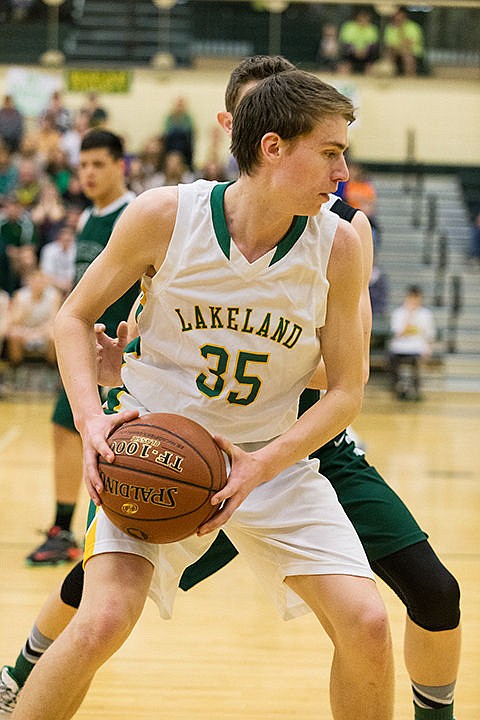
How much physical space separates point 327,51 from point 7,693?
48.3ft

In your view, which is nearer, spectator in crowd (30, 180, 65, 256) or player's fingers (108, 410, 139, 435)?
player's fingers (108, 410, 139, 435)

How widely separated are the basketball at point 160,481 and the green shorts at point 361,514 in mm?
577

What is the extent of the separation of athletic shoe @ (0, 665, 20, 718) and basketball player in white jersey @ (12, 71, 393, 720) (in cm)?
79

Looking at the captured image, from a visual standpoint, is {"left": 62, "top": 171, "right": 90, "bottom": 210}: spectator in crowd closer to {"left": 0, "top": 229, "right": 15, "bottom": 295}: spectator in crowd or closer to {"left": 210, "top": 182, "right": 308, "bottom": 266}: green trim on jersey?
{"left": 0, "top": 229, "right": 15, "bottom": 295}: spectator in crowd

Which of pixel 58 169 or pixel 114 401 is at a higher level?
pixel 114 401

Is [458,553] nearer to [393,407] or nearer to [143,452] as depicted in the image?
[143,452]

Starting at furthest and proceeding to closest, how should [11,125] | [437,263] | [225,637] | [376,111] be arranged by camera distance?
[376,111]
[11,125]
[437,263]
[225,637]

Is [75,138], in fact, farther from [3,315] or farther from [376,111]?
[376,111]

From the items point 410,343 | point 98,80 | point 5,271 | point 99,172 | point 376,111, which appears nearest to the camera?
point 99,172

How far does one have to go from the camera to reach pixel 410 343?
39.8 feet

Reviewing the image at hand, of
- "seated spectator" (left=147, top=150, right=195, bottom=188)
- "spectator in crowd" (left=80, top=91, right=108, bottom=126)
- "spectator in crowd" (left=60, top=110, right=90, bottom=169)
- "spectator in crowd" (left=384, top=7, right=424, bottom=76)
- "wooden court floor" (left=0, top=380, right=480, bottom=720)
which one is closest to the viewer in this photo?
"wooden court floor" (left=0, top=380, right=480, bottom=720)

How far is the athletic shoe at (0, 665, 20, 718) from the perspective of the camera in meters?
3.29

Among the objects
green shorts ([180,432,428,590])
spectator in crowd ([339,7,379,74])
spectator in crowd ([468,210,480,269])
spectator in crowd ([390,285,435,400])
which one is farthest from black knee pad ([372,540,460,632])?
spectator in crowd ([339,7,379,74])

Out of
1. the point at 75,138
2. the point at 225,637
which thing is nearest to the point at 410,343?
the point at 75,138
